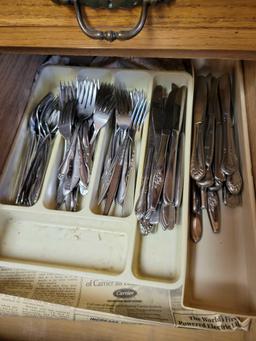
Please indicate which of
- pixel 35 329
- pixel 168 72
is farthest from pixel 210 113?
pixel 35 329

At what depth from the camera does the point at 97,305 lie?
0.43 m

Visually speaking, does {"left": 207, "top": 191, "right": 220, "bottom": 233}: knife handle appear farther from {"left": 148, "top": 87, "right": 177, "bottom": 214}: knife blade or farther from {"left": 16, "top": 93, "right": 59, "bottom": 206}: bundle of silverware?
{"left": 16, "top": 93, "right": 59, "bottom": 206}: bundle of silverware

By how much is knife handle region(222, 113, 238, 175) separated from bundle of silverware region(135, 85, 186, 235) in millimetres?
67

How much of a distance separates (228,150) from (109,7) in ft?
0.97

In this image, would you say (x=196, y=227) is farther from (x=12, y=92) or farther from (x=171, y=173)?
(x=12, y=92)

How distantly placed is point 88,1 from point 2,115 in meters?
0.26

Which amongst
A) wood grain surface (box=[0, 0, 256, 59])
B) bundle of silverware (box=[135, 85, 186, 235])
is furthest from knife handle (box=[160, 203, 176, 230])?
wood grain surface (box=[0, 0, 256, 59])

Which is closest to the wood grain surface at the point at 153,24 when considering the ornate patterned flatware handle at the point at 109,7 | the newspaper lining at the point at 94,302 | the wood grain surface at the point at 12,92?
the ornate patterned flatware handle at the point at 109,7

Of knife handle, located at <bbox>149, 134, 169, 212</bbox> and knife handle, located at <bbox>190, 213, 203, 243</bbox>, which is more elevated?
knife handle, located at <bbox>149, 134, 169, 212</bbox>

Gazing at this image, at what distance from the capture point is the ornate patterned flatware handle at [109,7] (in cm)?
30

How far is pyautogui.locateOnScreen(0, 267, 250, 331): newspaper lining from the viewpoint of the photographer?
0.40 m

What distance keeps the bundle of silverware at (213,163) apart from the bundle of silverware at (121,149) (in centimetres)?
10

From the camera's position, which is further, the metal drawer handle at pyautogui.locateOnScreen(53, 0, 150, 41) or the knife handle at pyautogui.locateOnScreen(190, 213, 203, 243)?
the knife handle at pyautogui.locateOnScreen(190, 213, 203, 243)

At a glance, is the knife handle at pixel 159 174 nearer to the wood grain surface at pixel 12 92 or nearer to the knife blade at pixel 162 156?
the knife blade at pixel 162 156
